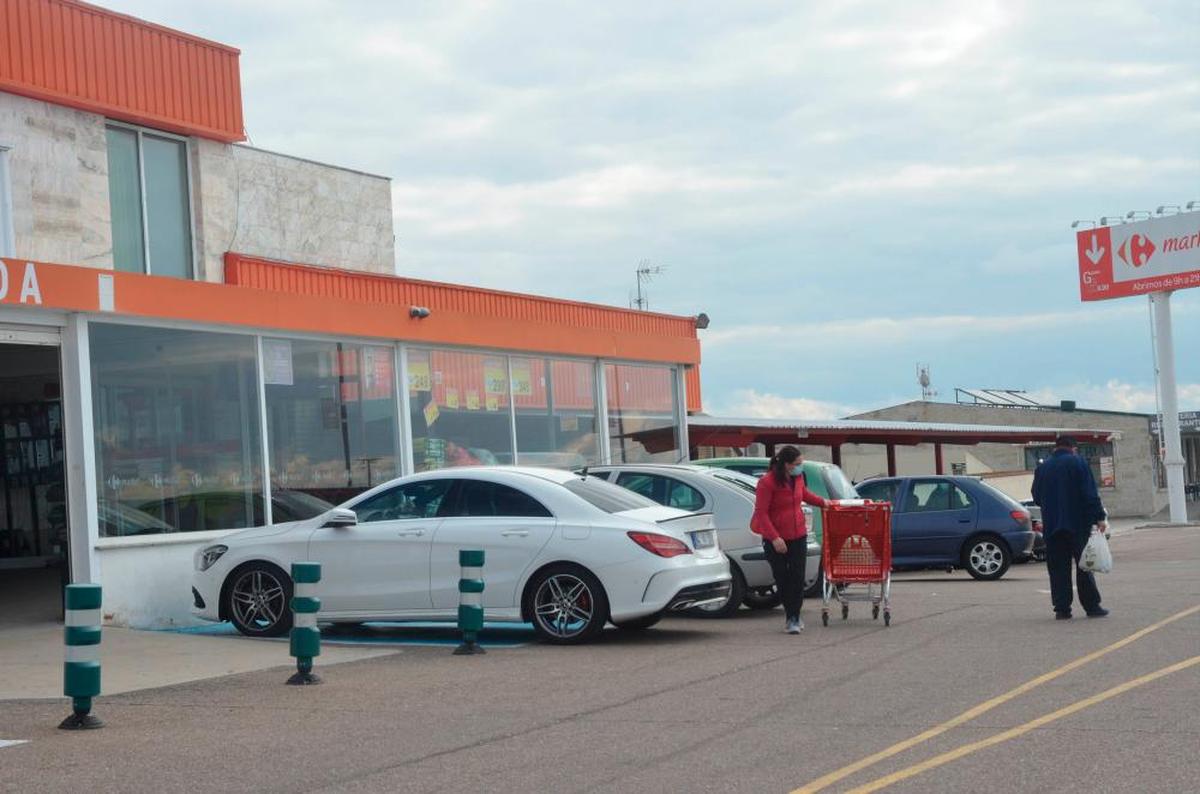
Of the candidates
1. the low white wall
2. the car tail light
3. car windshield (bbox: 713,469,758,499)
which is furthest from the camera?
car windshield (bbox: 713,469,758,499)

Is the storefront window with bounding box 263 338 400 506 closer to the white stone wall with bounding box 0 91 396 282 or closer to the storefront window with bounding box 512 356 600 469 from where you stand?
the storefront window with bounding box 512 356 600 469

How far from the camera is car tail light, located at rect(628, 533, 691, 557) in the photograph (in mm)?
12742

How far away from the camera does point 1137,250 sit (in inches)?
2132

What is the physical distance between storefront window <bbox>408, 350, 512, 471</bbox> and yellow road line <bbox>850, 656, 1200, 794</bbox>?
11691 millimetres

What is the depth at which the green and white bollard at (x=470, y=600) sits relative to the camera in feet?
40.6

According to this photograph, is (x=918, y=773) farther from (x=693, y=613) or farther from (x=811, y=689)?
(x=693, y=613)

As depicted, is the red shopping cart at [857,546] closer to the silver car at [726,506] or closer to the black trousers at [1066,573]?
the silver car at [726,506]

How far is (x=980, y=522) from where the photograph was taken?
21.4m

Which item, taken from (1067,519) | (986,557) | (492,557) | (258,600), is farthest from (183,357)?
(986,557)

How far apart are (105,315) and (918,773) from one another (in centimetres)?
1107

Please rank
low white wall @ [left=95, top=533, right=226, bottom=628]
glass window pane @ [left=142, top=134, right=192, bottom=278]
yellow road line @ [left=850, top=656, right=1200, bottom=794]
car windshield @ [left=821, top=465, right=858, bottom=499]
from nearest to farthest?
1. yellow road line @ [left=850, top=656, right=1200, bottom=794]
2. low white wall @ [left=95, top=533, right=226, bottom=628]
3. car windshield @ [left=821, top=465, right=858, bottom=499]
4. glass window pane @ [left=142, top=134, right=192, bottom=278]

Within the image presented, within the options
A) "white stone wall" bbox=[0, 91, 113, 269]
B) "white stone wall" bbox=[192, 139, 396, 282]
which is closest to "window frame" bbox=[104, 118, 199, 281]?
"white stone wall" bbox=[0, 91, 113, 269]

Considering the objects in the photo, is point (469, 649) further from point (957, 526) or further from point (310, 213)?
point (310, 213)

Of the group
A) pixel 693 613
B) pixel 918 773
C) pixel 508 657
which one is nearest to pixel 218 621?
pixel 508 657
